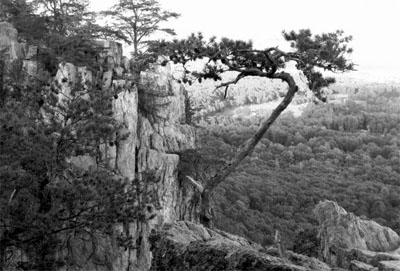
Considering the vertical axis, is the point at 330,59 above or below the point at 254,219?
above

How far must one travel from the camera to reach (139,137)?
1819cm

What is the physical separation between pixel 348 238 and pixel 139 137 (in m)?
9.12

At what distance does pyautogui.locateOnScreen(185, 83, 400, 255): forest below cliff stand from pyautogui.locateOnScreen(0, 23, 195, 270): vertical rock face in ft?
5.90

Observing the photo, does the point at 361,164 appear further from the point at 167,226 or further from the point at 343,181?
the point at 167,226

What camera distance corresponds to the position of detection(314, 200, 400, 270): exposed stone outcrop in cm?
1011

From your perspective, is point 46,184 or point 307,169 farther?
point 307,169

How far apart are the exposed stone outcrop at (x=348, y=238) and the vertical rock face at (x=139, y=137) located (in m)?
Result: 5.48

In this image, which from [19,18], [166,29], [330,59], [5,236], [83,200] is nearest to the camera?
[330,59]

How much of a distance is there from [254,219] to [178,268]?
1337 inches

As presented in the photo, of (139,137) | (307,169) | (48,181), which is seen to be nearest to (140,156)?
(139,137)

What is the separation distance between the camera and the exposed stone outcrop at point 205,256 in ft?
16.7

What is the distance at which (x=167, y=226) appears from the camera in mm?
7211

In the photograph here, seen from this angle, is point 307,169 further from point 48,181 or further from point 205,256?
point 205,256

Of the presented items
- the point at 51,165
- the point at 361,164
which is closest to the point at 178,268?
the point at 51,165
